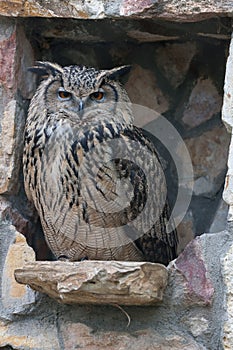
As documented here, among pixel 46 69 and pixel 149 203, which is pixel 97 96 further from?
pixel 149 203

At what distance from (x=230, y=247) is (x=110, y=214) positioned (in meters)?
0.47

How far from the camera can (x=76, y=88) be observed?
10.0 ft

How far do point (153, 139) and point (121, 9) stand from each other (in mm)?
746

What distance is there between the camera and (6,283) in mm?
2893

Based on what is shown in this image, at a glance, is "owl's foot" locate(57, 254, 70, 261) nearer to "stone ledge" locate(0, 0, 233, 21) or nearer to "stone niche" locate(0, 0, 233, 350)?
"stone niche" locate(0, 0, 233, 350)

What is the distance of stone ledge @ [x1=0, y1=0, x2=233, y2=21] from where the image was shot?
280cm

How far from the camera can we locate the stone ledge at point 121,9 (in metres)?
2.80

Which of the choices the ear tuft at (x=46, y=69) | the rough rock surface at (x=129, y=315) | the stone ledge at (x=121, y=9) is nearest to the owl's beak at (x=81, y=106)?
the ear tuft at (x=46, y=69)

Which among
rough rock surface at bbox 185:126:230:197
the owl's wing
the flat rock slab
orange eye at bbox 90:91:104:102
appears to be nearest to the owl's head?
orange eye at bbox 90:91:104:102

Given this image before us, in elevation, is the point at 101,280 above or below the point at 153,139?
below

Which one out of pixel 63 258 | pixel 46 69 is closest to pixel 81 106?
pixel 46 69

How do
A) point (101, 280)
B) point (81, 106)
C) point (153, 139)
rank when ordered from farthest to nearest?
point (153, 139) → point (81, 106) → point (101, 280)

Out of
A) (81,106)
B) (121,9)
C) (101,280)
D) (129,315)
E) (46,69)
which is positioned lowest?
(129,315)

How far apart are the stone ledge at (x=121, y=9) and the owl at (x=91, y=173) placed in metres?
0.19
